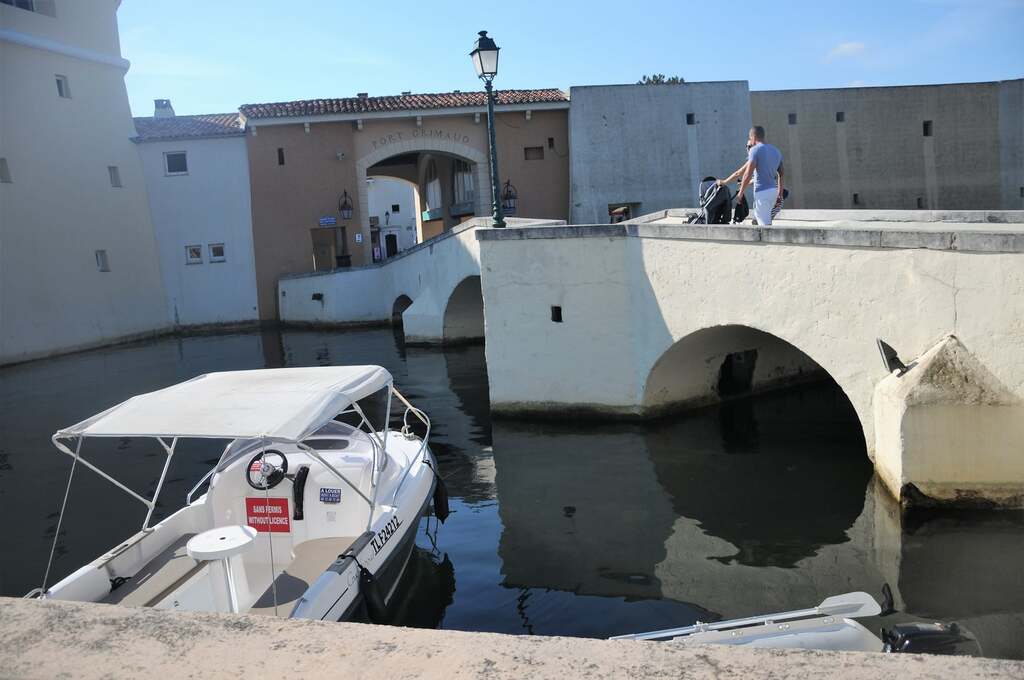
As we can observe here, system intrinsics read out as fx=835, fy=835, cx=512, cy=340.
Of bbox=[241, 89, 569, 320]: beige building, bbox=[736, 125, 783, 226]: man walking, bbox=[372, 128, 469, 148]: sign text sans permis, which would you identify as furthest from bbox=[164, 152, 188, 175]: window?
bbox=[736, 125, 783, 226]: man walking

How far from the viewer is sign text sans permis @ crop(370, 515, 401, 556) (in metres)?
6.99

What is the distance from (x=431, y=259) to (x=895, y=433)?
636 inches

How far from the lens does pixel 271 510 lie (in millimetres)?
7727

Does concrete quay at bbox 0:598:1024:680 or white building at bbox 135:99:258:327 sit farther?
white building at bbox 135:99:258:327

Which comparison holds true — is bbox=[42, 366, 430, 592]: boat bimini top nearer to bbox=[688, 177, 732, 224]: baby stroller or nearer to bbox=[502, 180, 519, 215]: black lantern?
bbox=[688, 177, 732, 224]: baby stroller

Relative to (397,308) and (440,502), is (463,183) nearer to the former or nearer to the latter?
(397,308)

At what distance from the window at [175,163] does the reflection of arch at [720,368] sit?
76.9 ft

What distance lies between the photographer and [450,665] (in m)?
2.04

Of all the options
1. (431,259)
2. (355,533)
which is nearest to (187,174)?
(431,259)

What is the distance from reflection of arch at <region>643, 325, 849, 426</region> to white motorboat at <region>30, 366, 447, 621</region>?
4556 millimetres

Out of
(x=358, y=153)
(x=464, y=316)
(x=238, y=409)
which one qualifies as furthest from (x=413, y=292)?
(x=238, y=409)

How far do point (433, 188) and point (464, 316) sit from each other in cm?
1818

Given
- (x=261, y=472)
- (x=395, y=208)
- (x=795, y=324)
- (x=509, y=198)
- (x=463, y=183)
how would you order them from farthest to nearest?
1. (x=395, y=208)
2. (x=463, y=183)
3. (x=509, y=198)
4. (x=795, y=324)
5. (x=261, y=472)

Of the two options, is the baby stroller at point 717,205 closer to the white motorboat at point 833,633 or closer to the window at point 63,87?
the white motorboat at point 833,633
